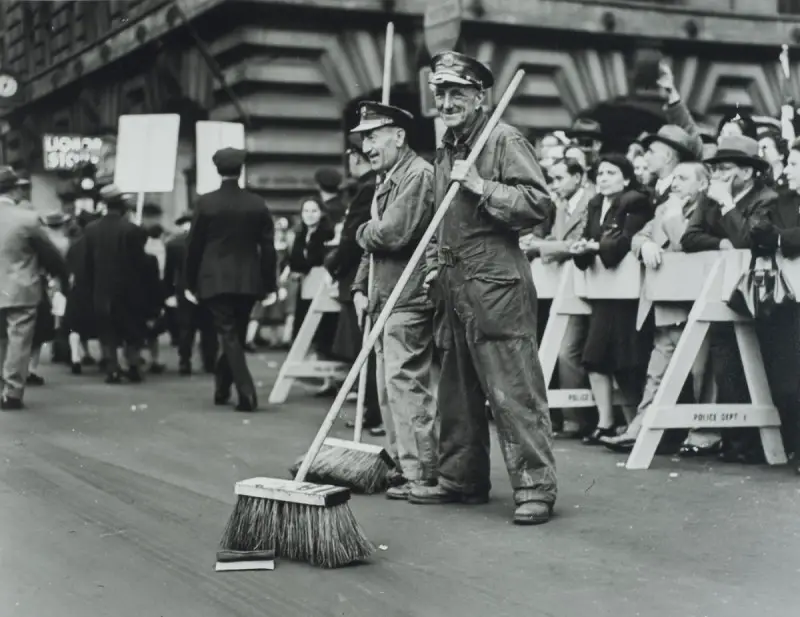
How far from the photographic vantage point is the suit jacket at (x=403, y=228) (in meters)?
8.04

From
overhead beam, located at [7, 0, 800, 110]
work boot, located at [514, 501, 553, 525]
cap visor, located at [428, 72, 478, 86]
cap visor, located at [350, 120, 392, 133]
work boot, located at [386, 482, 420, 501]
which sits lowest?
work boot, located at [386, 482, 420, 501]

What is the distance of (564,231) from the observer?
1087 cm

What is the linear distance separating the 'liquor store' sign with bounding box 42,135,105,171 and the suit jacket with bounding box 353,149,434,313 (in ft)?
65.2

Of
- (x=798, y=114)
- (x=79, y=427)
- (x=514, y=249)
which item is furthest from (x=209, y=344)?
(x=514, y=249)

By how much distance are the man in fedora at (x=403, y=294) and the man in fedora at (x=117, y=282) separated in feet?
25.9

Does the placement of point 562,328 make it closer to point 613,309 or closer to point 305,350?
point 613,309

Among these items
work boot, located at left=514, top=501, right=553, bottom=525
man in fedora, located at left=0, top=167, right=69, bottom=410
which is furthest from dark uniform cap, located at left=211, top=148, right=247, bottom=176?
work boot, located at left=514, top=501, right=553, bottom=525

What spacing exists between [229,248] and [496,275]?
17.8 feet

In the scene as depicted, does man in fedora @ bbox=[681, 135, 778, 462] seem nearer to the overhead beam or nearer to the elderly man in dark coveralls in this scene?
the elderly man in dark coveralls

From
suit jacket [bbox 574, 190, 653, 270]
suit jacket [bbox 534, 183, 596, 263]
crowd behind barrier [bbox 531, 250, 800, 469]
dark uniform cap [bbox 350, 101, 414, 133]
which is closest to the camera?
dark uniform cap [bbox 350, 101, 414, 133]

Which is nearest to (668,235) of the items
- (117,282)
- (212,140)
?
(212,140)

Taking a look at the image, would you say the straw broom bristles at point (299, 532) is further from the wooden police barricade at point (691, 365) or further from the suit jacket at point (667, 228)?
the suit jacket at point (667, 228)

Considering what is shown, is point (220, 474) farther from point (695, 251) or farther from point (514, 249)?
point (695, 251)

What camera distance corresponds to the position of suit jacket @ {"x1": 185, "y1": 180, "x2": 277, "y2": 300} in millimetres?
→ 12305
